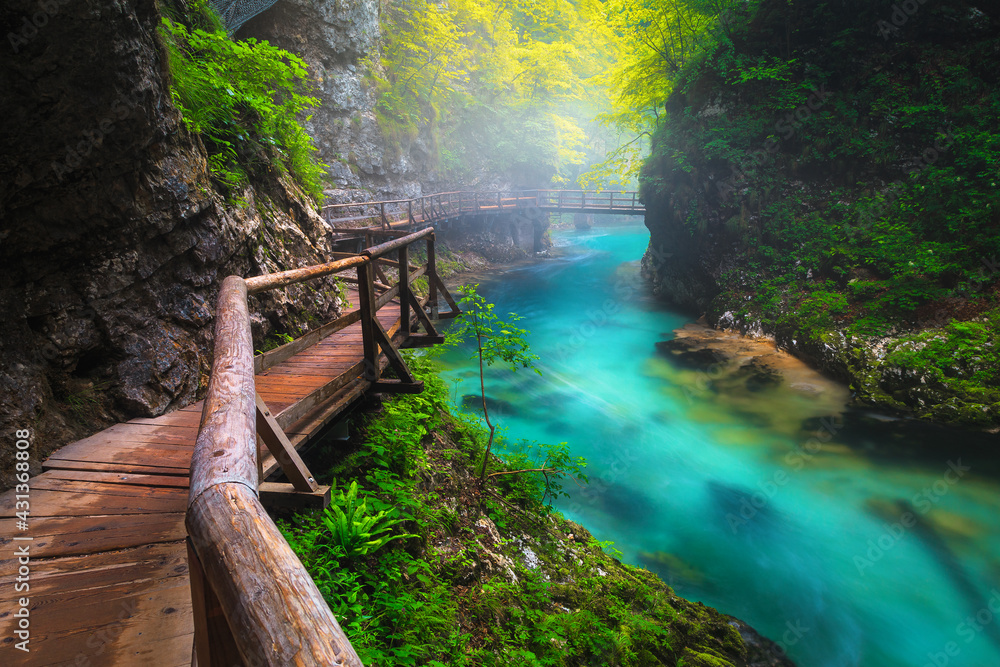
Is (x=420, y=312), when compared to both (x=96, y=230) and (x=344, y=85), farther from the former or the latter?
(x=344, y=85)

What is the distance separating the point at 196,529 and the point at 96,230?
3.73m

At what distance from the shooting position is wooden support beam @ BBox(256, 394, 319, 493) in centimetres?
234

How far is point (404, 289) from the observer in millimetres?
4898

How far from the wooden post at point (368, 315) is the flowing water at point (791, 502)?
4.85 meters

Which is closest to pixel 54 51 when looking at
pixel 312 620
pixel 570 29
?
pixel 312 620

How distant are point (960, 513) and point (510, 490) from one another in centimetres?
694

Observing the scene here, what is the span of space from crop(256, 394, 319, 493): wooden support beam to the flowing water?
556 cm

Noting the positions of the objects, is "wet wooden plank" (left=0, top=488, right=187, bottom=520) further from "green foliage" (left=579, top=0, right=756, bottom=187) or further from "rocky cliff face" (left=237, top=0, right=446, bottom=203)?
"rocky cliff face" (left=237, top=0, right=446, bottom=203)

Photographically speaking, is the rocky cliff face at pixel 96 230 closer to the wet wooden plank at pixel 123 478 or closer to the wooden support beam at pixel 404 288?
the wet wooden plank at pixel 123 478

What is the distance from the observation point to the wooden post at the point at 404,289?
4684 mm

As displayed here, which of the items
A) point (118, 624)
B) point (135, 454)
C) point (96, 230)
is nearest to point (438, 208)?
point (96, 230)

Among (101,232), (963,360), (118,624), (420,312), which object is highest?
(101,232)

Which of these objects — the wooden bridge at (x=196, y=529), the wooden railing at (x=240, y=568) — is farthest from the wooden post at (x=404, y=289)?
the wooden railing at (x=240, y=568)

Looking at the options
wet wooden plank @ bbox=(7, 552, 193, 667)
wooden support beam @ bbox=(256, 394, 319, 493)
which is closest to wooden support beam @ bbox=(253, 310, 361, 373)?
wooden support beam @ bbox=(256, 394, 319, 493)
